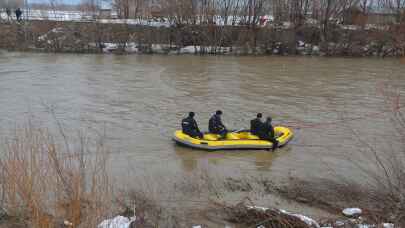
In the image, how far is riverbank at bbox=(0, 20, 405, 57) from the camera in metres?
34.8

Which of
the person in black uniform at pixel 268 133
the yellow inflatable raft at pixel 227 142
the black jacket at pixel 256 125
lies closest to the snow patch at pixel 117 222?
the yellow inflatable raft at pixel 227 142

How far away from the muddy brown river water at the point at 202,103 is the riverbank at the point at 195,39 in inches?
175

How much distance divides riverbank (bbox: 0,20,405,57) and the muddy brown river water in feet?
14.5

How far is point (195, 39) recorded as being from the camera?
3622 centimetres

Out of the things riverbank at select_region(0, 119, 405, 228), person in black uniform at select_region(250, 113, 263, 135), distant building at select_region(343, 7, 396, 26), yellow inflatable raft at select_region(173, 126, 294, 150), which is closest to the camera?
riverbank at select_region(0, 119, 405, 228)

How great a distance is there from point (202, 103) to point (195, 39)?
19970 millimetres

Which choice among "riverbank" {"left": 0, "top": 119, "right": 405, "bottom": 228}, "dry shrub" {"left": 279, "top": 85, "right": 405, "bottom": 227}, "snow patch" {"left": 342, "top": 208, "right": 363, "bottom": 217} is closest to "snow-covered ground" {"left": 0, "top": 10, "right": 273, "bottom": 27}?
"dry shrub" {"left": 279, "top": 85, "right": 405, "bottom": 227}

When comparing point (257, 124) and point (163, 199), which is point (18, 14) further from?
point (163, 199)

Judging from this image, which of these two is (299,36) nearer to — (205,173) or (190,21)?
(190,21)

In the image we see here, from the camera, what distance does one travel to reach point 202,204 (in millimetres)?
7461

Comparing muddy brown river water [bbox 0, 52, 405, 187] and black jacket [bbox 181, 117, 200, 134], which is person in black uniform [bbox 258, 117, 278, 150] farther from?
black jacket [bbox 181, 117, 200, 134]

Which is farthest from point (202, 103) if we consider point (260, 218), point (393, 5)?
point (393, 5)

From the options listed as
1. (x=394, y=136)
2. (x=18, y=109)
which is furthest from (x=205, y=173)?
(x=18, y=109)

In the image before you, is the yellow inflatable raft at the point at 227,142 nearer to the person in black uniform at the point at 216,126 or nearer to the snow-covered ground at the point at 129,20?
the person in black uniform at the point at 216,126
